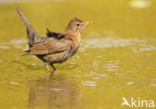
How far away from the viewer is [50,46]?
985 centimetres

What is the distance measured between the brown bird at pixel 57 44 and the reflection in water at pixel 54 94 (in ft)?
2.98

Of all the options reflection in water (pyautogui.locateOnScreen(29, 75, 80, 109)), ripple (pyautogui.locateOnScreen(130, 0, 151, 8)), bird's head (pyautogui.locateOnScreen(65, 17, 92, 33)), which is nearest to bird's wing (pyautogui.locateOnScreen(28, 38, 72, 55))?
bird's head (pyautogui.locateOnScreen(65, 17, 92, 33))

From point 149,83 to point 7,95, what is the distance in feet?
9.95

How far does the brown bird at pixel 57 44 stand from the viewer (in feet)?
32.0

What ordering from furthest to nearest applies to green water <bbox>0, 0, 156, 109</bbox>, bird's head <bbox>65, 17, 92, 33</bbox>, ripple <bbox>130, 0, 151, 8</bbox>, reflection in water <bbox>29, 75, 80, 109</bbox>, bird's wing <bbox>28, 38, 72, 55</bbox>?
1. ripple <bbox>130, 0, 151, 8</bbox>
2. bird's head <bbox>65, 17, 92, 33</bbox>
3. bird's wing <bbox>28, 38, 72, 55</bbox>
4. green water <bbox>0, 0, 156, 109</bbox>
5. reflection in water <bbox>29, 75, 80, 109</bbox>

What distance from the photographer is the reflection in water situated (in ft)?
21.8

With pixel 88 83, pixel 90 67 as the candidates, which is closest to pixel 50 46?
pixel 90 67

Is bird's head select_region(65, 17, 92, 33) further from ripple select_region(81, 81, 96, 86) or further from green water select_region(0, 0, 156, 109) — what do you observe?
ripple select_region(81, 81, 96, 86)

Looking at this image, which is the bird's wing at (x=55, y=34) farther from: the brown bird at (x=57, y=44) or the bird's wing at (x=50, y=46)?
the bird's wing at (x=50, y=46)

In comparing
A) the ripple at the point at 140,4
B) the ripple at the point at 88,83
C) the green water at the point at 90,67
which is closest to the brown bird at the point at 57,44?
the green water at the point at 90,67

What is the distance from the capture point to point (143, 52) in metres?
11.8

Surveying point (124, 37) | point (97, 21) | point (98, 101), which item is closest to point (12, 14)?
point (97, 21)

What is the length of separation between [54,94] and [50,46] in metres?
2.62

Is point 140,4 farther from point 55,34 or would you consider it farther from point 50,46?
point 50,46
